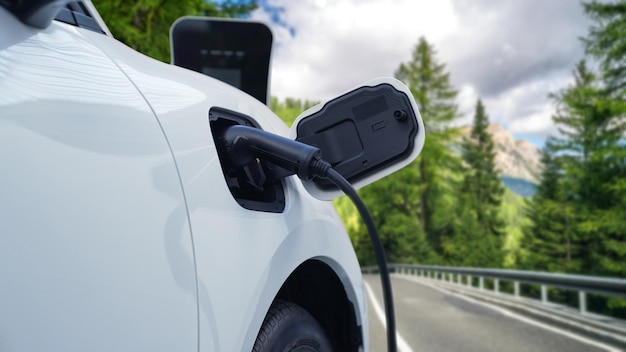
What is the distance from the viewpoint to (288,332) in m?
1.42

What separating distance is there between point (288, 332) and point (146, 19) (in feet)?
33.9

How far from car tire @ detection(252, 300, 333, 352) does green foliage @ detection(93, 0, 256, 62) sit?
8568 mm

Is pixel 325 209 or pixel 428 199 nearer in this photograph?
pixel 325 209

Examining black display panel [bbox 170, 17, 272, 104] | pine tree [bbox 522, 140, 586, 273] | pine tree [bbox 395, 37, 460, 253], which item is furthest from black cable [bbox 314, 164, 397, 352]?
pine tree [bbox 395, 37, 460, 253]

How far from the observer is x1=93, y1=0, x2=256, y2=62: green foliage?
9.40m

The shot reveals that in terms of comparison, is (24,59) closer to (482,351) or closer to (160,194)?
(160,194)

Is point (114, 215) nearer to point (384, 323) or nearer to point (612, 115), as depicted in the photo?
point (384, 323)

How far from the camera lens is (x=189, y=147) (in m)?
1.18

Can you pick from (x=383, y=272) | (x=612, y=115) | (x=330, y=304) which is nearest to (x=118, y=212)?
(x=383, y=272)

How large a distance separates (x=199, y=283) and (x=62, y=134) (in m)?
0.38

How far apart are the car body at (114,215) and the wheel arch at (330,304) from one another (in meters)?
0.42

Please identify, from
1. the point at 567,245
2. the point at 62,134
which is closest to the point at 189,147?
the point at 62,134

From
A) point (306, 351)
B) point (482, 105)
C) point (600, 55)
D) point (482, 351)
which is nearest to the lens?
point (306, 351)

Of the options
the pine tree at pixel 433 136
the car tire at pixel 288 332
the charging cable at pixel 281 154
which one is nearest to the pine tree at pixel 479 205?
the pine tree at pixel 433 136
